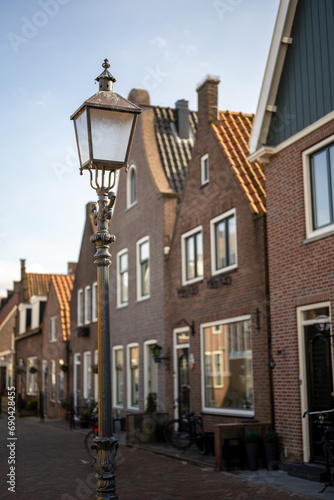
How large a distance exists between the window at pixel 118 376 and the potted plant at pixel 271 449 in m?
11.4

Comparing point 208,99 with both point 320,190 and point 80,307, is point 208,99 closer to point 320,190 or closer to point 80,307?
point 320,190

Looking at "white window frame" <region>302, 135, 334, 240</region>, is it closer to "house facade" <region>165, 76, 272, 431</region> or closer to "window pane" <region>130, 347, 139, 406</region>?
"house facade" <region>165, 76, 272, 431</region>

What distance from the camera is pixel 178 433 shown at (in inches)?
689

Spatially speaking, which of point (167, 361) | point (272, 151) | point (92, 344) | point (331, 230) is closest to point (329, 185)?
point (331, 230)

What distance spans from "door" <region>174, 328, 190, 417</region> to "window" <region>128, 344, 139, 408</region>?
3.50m

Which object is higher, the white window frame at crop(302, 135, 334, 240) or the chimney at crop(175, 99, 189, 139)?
the chimney at crop(175, 99, 189, 139)

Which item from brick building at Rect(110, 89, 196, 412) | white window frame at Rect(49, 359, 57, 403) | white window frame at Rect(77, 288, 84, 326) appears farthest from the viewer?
white window frame at Rect(49, 359, 57, 403)

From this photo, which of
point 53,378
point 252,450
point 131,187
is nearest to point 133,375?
point 131,187

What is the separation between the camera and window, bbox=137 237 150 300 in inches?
847

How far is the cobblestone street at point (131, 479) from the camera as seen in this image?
10.3m

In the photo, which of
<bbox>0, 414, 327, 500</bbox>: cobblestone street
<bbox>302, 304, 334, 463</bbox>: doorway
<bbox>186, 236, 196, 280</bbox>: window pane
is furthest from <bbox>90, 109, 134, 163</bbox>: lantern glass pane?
<bbox>186, 236, 196, 280</bbox>: window pane

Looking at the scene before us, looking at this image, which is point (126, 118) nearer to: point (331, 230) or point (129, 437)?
point (331, 230)

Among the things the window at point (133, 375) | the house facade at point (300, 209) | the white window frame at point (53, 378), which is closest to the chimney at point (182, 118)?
the window at point (133, 375)

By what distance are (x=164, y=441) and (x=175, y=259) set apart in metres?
5.12
